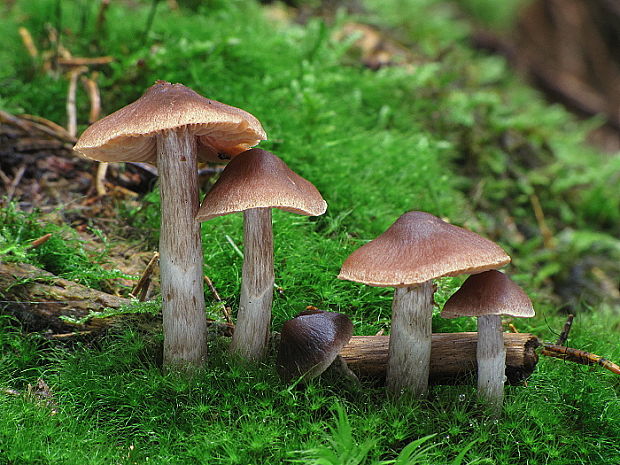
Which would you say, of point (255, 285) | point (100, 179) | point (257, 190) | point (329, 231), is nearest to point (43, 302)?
point (255, 285)

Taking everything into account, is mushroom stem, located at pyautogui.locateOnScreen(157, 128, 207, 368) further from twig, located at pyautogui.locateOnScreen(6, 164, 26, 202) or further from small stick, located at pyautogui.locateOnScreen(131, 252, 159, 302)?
twig, located at pyautogui.locateOnScreen(6, 164, 26, 202)

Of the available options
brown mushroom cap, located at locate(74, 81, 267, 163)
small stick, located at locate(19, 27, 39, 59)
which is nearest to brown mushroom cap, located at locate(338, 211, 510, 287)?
brown mushroom cap, located at locate(74, 81, 267, 163)

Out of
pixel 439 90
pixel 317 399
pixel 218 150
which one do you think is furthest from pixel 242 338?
pixel 439 90

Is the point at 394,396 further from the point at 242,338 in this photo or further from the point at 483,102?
the point at 483,102

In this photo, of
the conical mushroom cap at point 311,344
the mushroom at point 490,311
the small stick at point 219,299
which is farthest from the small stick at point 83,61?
the mushroom at point 490,311

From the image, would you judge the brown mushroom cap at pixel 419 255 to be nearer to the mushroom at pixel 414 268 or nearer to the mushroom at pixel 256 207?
the mushroom at pixel 414 268

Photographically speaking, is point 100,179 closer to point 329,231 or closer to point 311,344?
point 329,231
